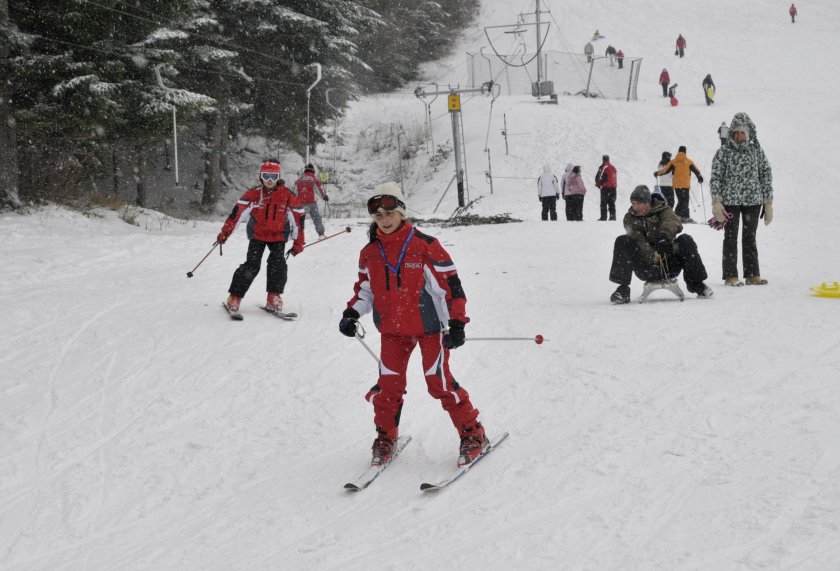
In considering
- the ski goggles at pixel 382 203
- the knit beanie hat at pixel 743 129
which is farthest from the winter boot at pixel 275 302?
the knit beanie hat at pixel 743 129

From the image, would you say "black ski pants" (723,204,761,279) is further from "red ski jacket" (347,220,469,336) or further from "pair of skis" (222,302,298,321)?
"red ski jacket" (347,220,469,336)

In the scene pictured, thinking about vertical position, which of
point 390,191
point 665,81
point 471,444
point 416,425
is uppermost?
point 665,81

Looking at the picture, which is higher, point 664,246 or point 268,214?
point 268,214

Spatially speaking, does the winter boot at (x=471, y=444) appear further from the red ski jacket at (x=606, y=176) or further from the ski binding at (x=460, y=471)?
the red ski jacket at (x=606, y=176)

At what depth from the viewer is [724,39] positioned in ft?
167

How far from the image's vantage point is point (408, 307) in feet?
14.5

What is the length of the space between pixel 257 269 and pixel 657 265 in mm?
4558

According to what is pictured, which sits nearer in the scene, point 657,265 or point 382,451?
point 382,451

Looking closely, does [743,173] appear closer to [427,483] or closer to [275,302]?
[275,302]

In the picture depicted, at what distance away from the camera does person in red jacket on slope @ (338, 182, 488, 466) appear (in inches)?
173

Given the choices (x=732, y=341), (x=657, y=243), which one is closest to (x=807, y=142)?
(x=657, y=243)

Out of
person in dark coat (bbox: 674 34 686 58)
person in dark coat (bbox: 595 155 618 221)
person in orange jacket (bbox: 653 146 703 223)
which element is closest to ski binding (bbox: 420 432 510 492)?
person in orange jacket (bbox: 653 146 703 223)

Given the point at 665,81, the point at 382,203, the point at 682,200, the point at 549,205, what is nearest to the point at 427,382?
the point at 382,203

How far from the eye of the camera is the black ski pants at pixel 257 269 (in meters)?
8.72
